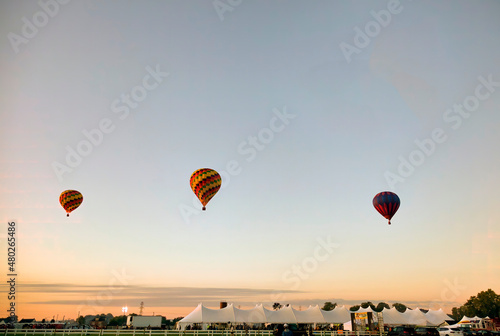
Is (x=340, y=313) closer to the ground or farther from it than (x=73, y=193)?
closer to the ground

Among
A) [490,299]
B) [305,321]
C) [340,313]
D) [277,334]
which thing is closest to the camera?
[277,334]

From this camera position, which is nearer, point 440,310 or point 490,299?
point 440,310

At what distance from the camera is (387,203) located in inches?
1511

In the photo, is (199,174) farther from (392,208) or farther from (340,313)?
(340,313)

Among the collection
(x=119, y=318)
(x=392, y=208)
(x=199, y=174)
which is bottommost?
(x=119, y=318)

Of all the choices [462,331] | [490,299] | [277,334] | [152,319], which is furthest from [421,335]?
[490,299]

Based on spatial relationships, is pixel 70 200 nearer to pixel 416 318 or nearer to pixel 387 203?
pixel 387 203

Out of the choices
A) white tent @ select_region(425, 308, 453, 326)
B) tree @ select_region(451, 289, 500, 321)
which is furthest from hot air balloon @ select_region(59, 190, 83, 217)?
tree @ select_region(451, 289, 500, 321)

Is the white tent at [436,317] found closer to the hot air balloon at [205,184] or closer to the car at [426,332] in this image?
the car at [426,332]

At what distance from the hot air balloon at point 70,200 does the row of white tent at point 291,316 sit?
57.8 ft

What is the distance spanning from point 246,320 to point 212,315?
15.1ft

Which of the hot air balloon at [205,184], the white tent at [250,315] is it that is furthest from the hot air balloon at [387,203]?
the white tent at [250,315]

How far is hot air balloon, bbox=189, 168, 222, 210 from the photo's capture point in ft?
120

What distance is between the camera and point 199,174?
37250 millimetres
